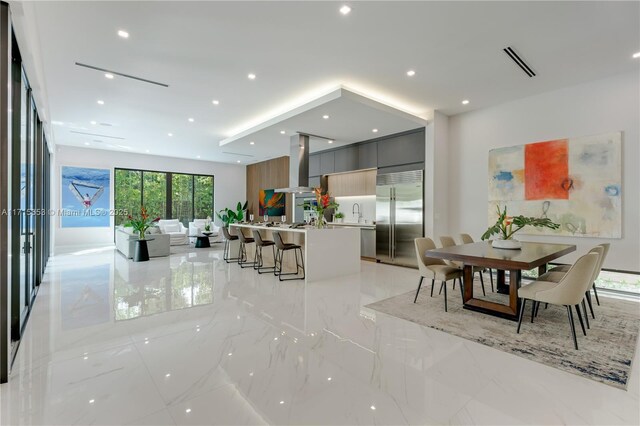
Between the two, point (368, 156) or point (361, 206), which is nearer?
point (368, 156)

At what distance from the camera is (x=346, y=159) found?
843cm

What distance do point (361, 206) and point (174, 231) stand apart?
6.64 metres

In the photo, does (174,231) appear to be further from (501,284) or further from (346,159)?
(501,284)

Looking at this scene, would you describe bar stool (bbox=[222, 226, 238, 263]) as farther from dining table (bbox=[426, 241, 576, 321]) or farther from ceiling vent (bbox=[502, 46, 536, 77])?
ceiling vent (bbox=[502, 46, 536, 77])

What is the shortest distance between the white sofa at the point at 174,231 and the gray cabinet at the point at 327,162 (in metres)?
5.27

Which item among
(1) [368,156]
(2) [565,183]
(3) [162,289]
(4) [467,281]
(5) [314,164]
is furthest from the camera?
(5) [314,164]

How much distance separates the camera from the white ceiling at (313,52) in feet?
10.7

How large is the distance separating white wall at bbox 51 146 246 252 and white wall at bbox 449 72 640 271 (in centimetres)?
941

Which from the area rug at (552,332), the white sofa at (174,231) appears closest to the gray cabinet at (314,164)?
the white sofa at (174,231)

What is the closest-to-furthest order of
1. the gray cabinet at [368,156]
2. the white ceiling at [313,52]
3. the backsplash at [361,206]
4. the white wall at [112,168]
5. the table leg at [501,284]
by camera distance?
the white ceiling at [313,52] < the table leg at [501,284] < the gray cabinet at [368,156] < the backsplash at [361,206] < the white wall at [112,168]

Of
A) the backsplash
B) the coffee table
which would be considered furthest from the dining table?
the coffee table

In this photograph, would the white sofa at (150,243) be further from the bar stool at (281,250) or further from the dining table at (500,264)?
the dining table at (500,264)

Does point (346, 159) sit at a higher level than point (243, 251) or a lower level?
higher

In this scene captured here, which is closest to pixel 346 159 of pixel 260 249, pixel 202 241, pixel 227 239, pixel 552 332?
pixel 260 249
